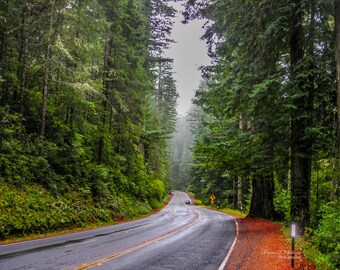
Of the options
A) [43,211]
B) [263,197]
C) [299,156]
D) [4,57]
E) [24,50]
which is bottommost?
[43,211]

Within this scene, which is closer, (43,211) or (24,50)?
(43,211)

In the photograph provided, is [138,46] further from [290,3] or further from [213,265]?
[213,265]

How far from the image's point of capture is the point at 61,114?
72.5 ft

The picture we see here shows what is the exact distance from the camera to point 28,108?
1917 cm

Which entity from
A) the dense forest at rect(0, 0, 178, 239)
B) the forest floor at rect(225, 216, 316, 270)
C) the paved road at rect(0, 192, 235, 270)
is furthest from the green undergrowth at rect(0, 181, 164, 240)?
the forest floor at rect(225, 216, 316, 270)

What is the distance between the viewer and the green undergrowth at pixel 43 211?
42.2ft

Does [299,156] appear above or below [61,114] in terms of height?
below

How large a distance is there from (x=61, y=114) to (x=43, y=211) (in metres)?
9.03

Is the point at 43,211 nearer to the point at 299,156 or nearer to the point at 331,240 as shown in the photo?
the point at 299,156

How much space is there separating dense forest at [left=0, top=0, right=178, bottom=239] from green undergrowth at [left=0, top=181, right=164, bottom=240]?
47 millimetres

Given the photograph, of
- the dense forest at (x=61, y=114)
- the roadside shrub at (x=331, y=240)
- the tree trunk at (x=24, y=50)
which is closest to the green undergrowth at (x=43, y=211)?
the dense forest at (x=61, y=114)

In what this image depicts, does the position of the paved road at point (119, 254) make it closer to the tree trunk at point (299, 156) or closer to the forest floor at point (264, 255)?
the forest floor at point (264, 255)

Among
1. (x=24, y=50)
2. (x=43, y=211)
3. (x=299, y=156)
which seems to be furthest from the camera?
(x=24, y=50)

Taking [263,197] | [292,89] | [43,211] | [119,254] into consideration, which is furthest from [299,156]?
[43,211]
